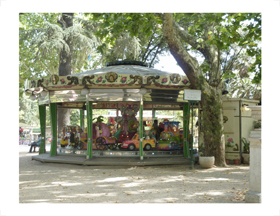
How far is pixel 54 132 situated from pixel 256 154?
9484mm

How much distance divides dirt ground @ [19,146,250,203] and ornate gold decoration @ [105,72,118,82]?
10.3 ft

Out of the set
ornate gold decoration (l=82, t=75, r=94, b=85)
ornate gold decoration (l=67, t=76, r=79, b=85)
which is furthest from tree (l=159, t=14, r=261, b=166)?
ornate gold decoration (l=67, t=76, r=79, b=85)

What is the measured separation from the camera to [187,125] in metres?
12.6

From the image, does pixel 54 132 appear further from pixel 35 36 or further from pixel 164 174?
pixel 35 36

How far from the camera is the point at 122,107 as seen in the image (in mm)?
13492

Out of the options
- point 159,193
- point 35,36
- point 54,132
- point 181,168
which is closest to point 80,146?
point 54,132

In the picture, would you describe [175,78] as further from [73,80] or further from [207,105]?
[73,80]

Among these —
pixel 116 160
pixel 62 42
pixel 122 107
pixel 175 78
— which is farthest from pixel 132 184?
pixel 62 42

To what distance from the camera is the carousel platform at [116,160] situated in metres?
10.9

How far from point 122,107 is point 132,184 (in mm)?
6076

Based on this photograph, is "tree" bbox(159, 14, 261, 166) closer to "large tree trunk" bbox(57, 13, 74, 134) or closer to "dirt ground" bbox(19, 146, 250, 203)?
"dirt ground" bbox(19, 146, 250, 203)

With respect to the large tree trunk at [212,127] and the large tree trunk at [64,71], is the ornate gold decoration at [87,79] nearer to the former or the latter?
the large tree trunk at [212,127]

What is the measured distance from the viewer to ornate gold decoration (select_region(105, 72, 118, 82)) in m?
10.9

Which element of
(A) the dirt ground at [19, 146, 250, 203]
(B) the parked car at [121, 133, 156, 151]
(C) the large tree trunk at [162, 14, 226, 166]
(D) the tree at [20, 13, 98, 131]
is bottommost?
(A) the dirt ground at [19, 146, 250, 203]
